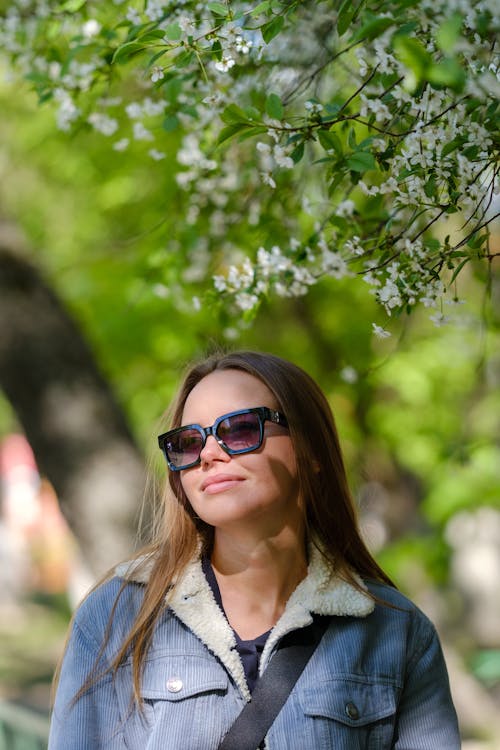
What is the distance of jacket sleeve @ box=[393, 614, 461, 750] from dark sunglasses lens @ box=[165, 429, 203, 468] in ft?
2.45

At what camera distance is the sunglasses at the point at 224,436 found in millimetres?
2287

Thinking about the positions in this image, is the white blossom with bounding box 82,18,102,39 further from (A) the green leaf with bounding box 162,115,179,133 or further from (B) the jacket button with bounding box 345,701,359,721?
(B) the jacket button with bounding box 345,701,359,721

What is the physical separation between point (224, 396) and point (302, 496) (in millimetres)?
340

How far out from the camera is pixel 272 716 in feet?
7.24

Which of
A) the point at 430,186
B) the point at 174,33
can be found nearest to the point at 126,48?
the point at 174,33

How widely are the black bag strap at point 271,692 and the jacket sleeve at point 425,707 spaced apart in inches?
10.8

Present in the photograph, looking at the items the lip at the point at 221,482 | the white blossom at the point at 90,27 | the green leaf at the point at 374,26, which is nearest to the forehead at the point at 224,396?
the lip at the point at 221,482

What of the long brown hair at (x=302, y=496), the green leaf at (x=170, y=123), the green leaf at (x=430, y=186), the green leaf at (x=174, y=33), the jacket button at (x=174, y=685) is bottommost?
the jacket button at (x=174, y=685)

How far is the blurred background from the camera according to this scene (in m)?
4.42

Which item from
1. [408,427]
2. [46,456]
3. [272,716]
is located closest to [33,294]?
[46,456]

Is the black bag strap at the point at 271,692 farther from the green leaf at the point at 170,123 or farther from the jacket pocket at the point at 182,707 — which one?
the green leaf at the point at 170,123

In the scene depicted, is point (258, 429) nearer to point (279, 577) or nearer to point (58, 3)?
point (279, 577)

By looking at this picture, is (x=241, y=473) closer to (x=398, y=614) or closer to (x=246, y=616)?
(x=246, y=616)

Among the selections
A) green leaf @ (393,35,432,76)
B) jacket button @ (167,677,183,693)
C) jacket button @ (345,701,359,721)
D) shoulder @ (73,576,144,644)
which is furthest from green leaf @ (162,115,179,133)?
jacket button @ (345,701,359,721)
